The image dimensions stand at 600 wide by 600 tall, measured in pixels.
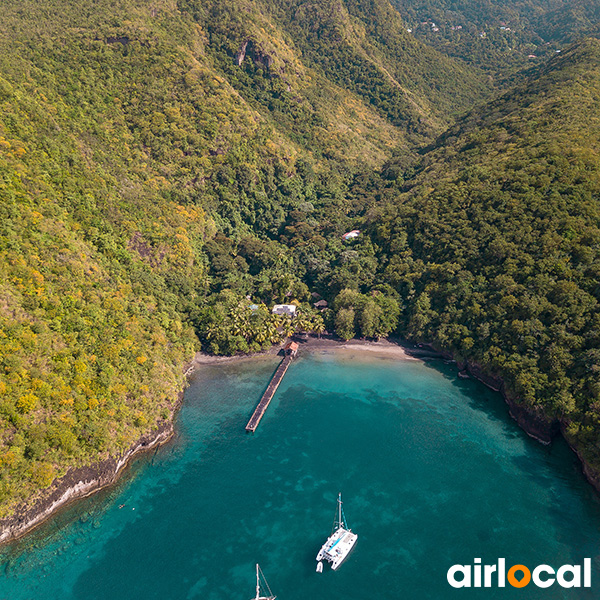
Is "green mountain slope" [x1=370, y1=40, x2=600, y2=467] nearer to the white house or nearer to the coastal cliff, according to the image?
the white house

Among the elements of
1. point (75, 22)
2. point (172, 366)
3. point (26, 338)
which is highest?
point (75, 22)

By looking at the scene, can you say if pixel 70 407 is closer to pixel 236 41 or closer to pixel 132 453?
pixel 132 453

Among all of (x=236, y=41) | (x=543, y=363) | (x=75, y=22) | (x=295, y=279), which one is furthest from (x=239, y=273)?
(x=236, y=41)

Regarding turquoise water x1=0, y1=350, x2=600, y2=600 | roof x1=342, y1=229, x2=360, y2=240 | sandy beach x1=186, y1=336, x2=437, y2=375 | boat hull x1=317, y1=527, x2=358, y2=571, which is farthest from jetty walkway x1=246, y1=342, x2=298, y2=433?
roof x1=342, y1=229, x2=360, y2=240

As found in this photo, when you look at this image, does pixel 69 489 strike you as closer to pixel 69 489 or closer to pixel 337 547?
pixel 69 489

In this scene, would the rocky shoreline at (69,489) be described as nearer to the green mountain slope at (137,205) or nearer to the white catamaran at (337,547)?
the green mountain slope at (137,205)
